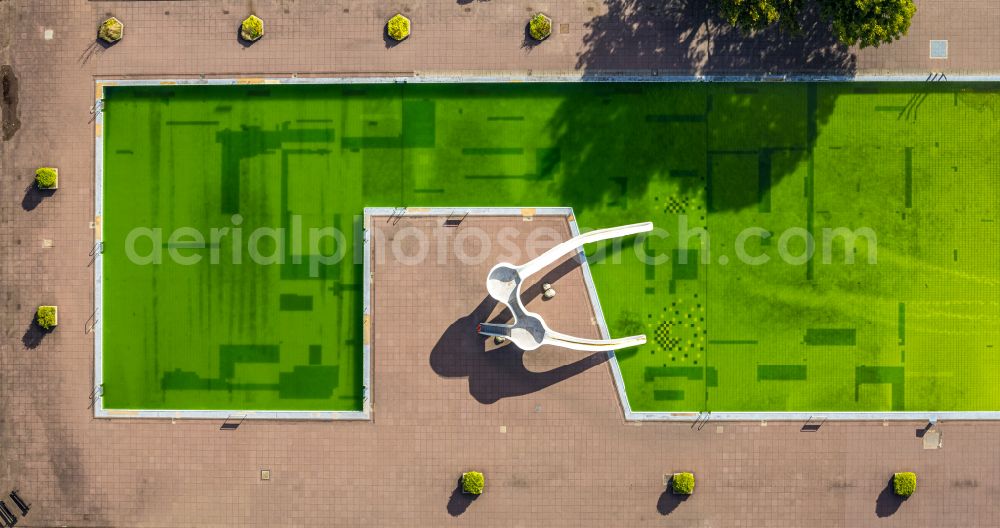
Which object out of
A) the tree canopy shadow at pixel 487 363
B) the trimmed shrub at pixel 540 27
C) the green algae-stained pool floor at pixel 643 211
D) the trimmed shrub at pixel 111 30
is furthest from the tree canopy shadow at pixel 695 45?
the trimmed shrub at pixel 111 30

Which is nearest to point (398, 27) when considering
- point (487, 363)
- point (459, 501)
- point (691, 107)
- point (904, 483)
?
point (691, 107)

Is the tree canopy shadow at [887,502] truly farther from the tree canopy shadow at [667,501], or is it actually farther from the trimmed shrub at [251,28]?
the trimmed shrub at [251,28]

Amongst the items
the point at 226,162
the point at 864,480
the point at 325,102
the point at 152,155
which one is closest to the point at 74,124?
the point at 152,155

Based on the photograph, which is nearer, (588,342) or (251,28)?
(588,342)

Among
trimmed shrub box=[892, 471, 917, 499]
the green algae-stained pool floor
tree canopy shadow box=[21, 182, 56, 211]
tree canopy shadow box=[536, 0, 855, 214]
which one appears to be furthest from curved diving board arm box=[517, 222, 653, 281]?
tree canopy shadow box=[21, 182, 56, 211]

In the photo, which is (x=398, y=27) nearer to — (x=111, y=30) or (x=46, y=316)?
(x=111, y=30)

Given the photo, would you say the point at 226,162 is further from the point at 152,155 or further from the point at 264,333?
the point at 264,333
